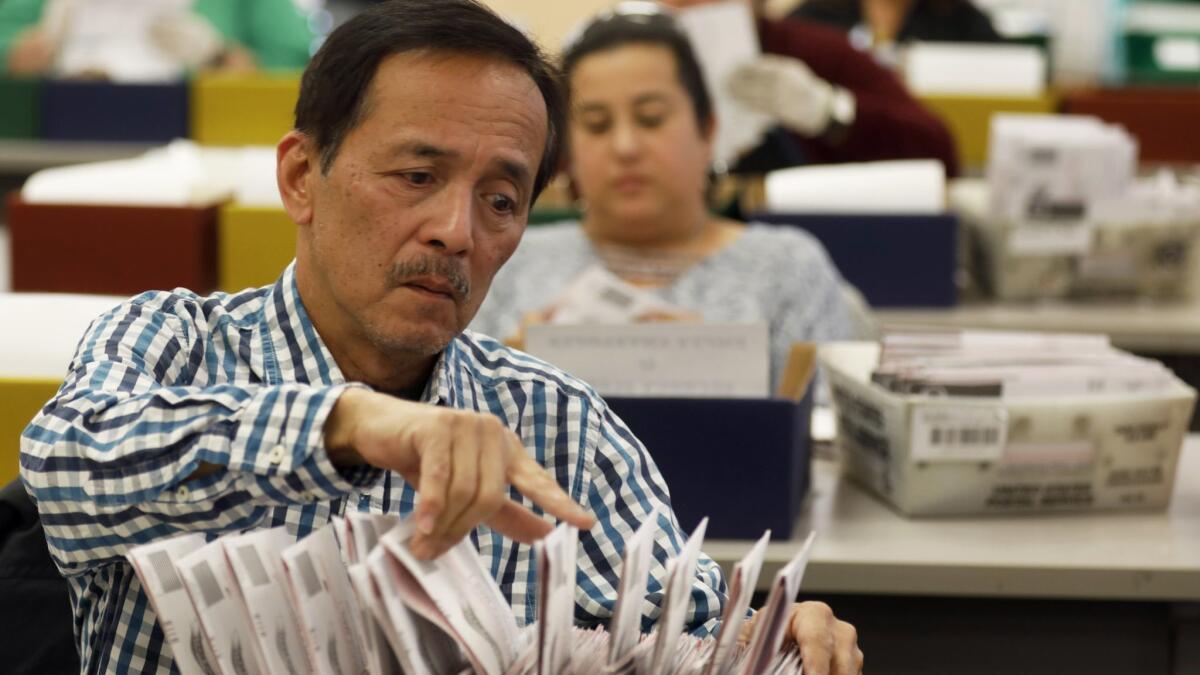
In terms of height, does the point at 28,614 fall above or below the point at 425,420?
below

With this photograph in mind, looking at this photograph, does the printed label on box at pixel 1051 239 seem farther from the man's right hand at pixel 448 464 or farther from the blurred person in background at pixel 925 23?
the man's right hand at pixel 448 464

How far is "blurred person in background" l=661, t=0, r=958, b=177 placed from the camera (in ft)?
11.4

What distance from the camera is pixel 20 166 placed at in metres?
4.11

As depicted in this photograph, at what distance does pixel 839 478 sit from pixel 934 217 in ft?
3.36

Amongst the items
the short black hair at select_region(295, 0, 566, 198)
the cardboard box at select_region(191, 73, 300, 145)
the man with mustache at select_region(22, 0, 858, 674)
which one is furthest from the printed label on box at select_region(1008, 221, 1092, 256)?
the short black hair at select_region(295, 0, 566, 198)

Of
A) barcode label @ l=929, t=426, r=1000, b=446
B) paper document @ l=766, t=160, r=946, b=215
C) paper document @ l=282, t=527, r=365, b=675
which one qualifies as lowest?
barcode label @ l=929, t=426, r=1000, b=446

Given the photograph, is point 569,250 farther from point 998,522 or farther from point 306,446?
point 306,446

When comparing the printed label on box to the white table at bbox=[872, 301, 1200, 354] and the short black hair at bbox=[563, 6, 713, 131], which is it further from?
the short black hair at bbox=[563, 6, 713, 131]

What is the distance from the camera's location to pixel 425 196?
1154mm

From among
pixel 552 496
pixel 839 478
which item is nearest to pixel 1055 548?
pixel 839 478

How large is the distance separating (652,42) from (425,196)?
5.05 ft

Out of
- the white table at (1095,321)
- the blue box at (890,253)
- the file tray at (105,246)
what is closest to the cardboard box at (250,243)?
the file tray at (105,246)

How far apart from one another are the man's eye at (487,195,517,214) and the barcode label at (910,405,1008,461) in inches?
29.2

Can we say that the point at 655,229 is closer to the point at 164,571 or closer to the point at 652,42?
the point at 652,42
